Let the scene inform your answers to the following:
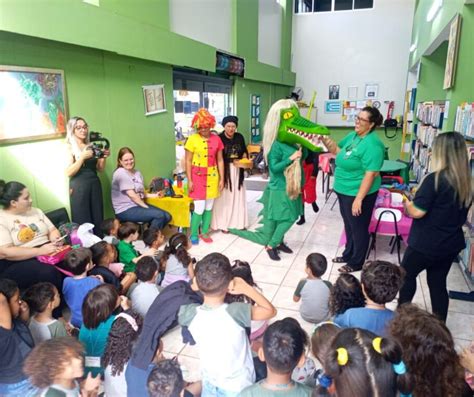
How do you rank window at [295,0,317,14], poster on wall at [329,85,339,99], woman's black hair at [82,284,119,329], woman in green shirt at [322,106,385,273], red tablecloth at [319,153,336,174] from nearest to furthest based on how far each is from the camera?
woman's black hair at [82,284,119,329] → woman in green shirt at [322,106,385,273] → red tablecloth at [319,153,336,174] → poster on wall at [329,85,339,99] → window at [295,0,317,14]

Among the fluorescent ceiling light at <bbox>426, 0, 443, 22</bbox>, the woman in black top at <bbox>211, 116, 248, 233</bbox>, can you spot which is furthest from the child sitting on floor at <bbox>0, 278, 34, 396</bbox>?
the fluorescent ceiling light at <bbox>426, 0, 443, 22</bbox>

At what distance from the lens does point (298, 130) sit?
329 cm

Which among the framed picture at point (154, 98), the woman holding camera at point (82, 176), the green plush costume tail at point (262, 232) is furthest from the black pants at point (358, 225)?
the framed picture at point (154, 98)

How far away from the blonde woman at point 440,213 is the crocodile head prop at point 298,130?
1319mm

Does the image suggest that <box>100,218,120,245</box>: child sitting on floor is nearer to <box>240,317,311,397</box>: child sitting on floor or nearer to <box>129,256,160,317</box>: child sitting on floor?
<box>129,256,160,317</box>: child sitting on floor

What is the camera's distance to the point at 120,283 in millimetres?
2727

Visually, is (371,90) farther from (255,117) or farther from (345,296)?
(345,296)

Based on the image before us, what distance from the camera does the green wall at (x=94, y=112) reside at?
110 inches

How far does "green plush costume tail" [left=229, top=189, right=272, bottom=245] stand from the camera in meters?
3.68

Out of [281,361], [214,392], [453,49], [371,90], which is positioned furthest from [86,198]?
[371,90]

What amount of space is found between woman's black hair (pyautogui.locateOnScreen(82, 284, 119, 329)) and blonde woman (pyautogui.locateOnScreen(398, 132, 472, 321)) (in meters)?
1.73

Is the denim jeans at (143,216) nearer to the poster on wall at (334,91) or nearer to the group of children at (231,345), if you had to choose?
the group of children at (231,345)

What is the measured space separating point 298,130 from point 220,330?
2.25 metres

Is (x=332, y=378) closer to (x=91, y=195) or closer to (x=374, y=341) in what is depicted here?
(x=374, y=341)
